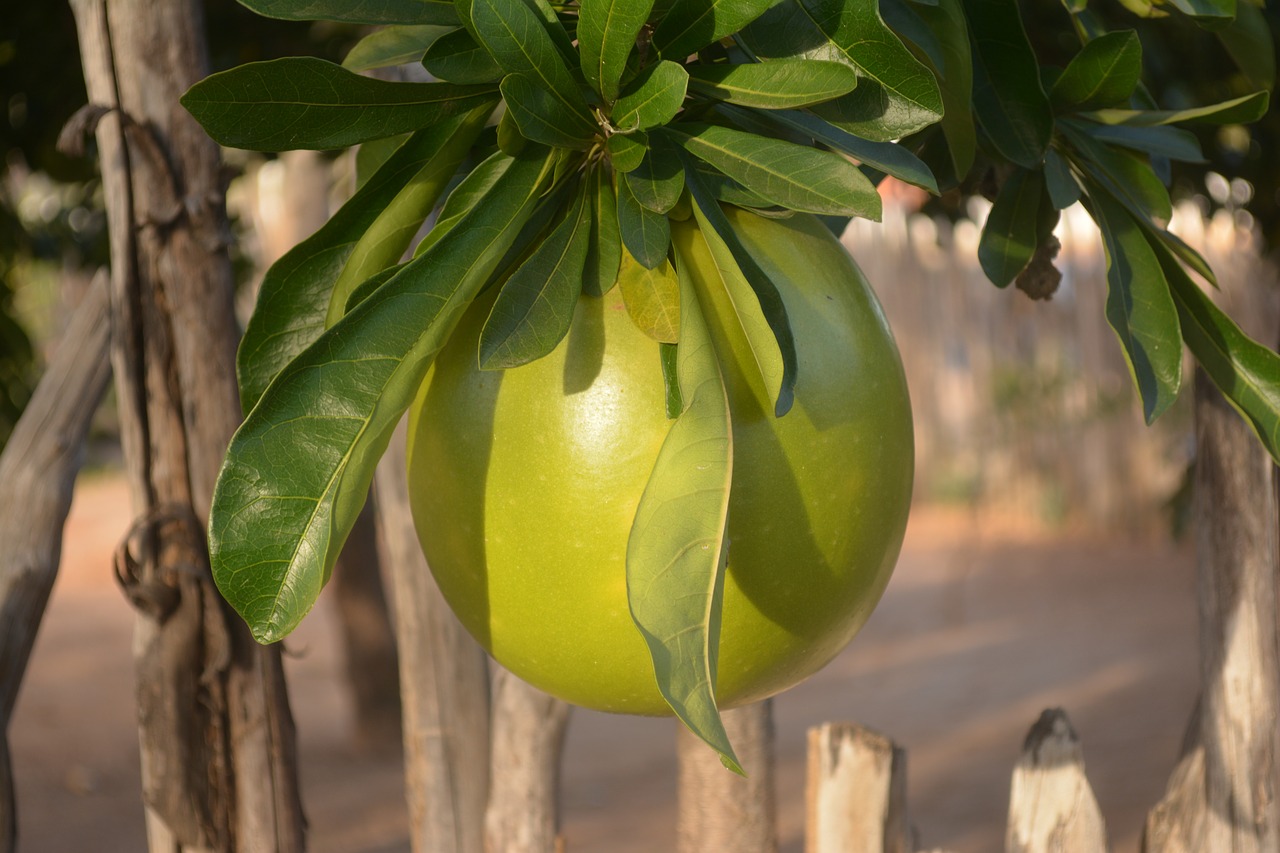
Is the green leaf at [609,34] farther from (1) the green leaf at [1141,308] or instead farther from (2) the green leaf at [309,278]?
(1) the green leaf at [1141,308]

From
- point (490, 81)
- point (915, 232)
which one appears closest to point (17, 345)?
point (490, 81)

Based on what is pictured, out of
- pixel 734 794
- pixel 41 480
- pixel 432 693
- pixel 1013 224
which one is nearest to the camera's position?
pixel 1013 224

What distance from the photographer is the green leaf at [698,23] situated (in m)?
0.65

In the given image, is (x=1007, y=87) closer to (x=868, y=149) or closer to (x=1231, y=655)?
(x=868, y=149)

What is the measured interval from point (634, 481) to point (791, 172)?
0.62ft

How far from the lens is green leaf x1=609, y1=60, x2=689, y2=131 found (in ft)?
2.06

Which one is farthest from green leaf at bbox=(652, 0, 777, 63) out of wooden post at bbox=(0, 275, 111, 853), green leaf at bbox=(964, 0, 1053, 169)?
wooden post at bbox=(0, 275, 111, 853)

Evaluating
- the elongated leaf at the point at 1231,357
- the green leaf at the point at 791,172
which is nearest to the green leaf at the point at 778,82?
the green leaf at the point at 791,172

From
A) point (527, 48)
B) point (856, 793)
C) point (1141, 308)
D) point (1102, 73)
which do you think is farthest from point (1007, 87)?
point (856, 793)

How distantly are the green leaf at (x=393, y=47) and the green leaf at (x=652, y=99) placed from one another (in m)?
0.21

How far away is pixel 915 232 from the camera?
1035 cm

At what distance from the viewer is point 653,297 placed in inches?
27.5

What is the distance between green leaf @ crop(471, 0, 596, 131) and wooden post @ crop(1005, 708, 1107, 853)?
1030 millimetres

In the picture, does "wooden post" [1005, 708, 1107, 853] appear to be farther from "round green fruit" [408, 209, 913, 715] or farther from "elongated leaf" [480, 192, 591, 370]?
"elongated leaf" [480, 192, 591, 370]
